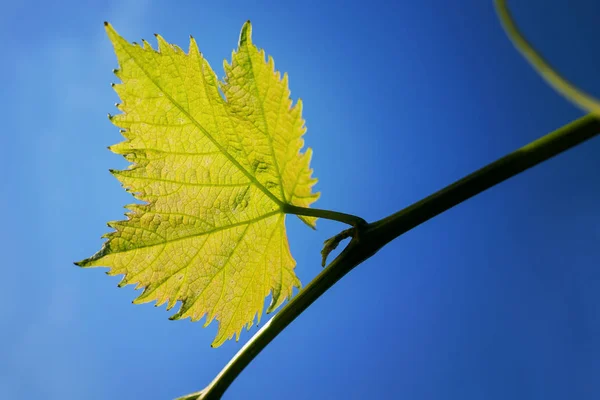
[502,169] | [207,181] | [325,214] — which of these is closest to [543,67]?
[502,169]

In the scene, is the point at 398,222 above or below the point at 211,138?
below

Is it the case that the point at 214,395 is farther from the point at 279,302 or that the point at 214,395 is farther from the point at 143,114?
the point at 143,114

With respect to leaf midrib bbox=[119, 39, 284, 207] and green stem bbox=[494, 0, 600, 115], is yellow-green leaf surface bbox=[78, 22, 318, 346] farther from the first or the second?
green stem bbox=[494, 0, 600, 115]

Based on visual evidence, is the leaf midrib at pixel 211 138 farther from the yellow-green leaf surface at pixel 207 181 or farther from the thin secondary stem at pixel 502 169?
the thin secondary stem at pixel 502 169

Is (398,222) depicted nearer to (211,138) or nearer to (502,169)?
(502,169)

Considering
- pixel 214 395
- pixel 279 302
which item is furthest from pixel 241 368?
pixel 279 302

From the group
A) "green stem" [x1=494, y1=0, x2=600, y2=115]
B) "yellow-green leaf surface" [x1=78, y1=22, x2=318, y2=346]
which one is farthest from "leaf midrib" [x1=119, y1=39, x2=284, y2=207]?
"green stem" [x1=494, y1=0, x2=600, y2=115]
